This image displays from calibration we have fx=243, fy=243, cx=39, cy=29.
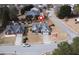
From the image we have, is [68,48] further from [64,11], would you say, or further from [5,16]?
[5,16]

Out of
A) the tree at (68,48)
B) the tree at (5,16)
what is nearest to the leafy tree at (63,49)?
the tree at (68,48)

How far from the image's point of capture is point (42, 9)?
2.03 meters

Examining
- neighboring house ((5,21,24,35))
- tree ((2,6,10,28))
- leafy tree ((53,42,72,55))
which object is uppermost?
tree ((2,6,10,28))

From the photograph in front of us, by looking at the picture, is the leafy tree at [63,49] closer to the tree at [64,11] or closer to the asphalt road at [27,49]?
the asphalt road at [27,49]

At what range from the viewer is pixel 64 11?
2.02 m

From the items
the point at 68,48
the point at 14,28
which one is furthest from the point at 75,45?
the point at 14,28

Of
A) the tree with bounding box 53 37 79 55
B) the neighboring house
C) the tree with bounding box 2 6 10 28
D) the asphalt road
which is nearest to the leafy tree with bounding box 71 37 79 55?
the tree with bounding box 53 37 79 55

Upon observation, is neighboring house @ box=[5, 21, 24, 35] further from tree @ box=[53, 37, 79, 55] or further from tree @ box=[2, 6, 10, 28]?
tree @ box=[53, 37, 79, 55]

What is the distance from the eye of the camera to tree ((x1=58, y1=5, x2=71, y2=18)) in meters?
2.01
